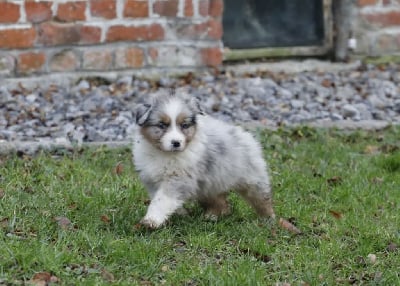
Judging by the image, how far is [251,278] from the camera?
A: 461 centimetres

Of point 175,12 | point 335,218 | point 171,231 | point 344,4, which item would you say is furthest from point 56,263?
point 344,4

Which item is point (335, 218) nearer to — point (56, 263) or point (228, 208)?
point (228, 208)

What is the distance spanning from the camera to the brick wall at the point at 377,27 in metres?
9.66

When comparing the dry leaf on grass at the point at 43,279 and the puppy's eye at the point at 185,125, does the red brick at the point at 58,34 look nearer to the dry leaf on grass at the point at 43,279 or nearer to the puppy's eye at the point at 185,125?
the puppy's eye at the point at 185,125

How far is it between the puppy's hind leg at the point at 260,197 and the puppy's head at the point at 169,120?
1.79 feet

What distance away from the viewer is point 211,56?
918 cm

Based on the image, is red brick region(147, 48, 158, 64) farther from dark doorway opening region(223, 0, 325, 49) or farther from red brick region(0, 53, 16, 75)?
red brick region(0, 53, 16, 75)

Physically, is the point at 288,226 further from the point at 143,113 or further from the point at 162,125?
the point at 143,113

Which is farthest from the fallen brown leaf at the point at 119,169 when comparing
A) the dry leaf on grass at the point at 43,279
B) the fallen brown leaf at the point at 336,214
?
the dry leaf on grass at the point at 43,279

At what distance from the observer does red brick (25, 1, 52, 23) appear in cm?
852

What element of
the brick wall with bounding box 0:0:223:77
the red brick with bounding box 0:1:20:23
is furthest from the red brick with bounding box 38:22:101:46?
the red brick with bounding box 0:1:20:23

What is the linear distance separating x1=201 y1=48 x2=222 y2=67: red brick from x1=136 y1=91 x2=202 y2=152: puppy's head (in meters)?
3.84

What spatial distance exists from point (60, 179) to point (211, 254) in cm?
154

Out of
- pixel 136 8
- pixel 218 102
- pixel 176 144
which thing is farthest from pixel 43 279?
pixel 136 8
